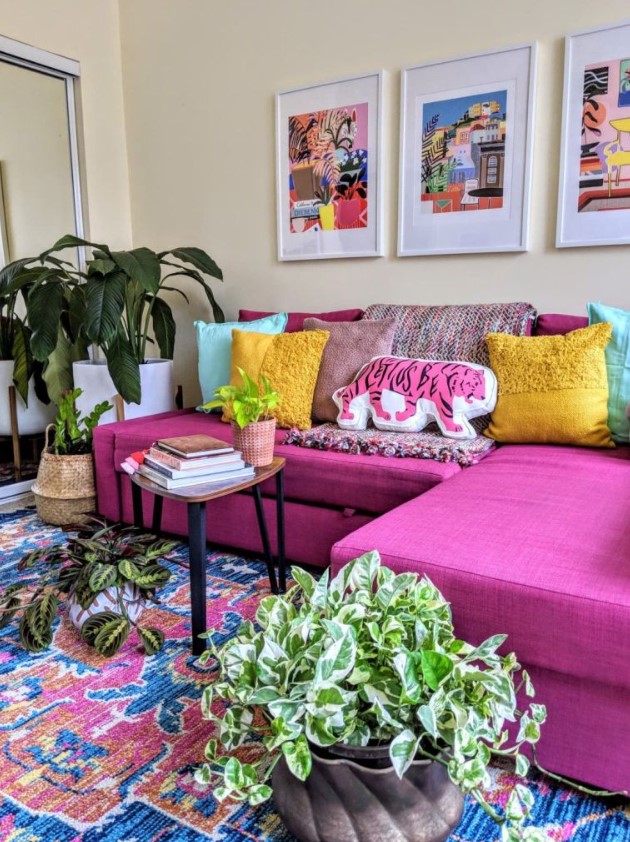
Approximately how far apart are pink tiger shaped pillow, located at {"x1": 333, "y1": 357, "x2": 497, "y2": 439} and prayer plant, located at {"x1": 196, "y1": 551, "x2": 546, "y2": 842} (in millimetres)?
1241

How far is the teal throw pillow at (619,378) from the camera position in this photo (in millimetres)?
2166

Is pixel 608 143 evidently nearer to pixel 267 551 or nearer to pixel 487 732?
pixel 267 551

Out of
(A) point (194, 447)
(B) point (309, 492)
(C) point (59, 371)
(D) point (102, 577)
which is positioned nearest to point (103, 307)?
(C) point (59, 371)

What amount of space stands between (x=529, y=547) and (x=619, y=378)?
1.08 m

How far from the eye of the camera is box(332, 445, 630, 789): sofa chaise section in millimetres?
1153

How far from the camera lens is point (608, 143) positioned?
2.41m

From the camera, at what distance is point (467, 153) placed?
2684 mm

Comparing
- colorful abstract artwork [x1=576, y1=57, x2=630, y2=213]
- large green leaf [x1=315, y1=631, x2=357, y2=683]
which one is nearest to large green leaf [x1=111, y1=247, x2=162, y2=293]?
colorful abstract artwork [x1=576, y1=57, x2=630, y2=213]

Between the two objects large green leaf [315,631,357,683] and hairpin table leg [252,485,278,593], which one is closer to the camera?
large green leaf [315,631,357,683]

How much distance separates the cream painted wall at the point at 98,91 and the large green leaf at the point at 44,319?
0.69m

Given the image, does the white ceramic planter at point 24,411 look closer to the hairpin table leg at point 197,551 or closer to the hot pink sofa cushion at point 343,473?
the hot pink sofa cushion at point 343,473

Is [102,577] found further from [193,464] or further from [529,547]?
[529,547]

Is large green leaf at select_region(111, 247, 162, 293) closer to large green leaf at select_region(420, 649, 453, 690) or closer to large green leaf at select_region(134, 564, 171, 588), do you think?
large green leaf at select_region(134, 564, 171, 588)

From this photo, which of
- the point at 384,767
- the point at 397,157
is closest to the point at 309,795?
the point at 384,767
